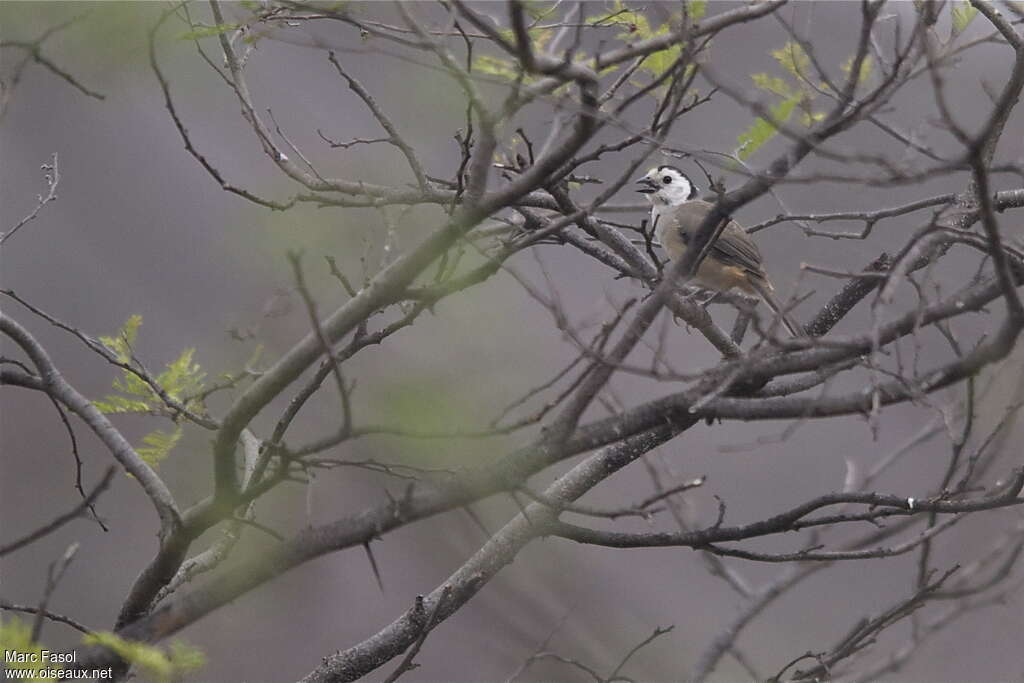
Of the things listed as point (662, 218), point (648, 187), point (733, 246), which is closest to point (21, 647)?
point (733, 246)

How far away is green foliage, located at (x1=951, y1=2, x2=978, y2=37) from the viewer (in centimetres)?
280

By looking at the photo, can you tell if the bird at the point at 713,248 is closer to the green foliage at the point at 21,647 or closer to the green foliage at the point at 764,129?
the green foliage at the point at 764,129

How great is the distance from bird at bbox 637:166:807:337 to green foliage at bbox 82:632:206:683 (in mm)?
2930

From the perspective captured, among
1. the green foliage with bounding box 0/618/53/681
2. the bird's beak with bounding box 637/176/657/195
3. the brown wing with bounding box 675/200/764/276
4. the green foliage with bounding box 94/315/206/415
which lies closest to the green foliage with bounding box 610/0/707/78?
the green foliage with bounding box 94/315/206/415

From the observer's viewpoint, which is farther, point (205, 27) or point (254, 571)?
point (205, 27)

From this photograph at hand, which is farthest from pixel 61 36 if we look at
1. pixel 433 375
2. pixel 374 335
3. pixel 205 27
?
pixel 433 375

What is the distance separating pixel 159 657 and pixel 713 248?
3286 millimetres

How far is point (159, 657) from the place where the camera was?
5.48 feet

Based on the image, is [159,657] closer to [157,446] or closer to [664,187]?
[157,446]

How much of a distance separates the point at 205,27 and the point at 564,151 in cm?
96

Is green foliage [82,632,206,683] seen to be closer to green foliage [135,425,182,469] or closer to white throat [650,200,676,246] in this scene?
green foliage [135,425,182,469]

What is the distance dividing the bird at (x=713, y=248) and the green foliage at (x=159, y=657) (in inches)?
115

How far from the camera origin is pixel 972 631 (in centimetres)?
389

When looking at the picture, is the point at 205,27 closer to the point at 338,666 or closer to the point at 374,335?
the point at 374,335
